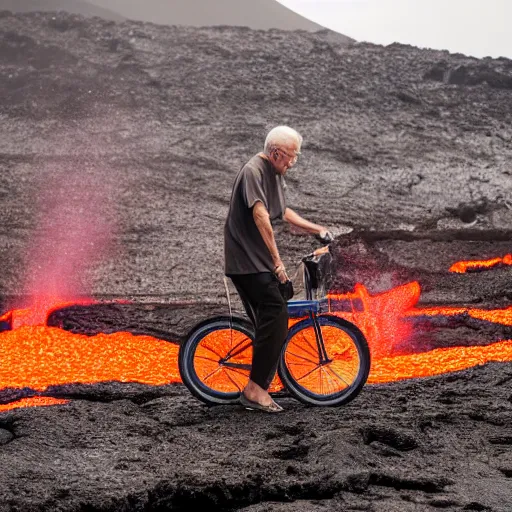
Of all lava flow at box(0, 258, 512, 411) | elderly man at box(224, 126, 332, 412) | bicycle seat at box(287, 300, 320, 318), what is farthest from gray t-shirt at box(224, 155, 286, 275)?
lava flow at box(0, 258, 512, 411)

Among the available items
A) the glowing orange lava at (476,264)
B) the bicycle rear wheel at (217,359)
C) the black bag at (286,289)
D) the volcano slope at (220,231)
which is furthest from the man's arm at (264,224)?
the glowing orange lava at (476,264)

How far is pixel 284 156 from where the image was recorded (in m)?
4.26

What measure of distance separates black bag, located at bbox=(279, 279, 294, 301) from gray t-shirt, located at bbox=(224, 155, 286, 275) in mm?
119

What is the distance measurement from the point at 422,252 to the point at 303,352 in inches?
169

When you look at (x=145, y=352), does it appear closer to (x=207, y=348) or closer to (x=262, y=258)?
(x=207, y=348)

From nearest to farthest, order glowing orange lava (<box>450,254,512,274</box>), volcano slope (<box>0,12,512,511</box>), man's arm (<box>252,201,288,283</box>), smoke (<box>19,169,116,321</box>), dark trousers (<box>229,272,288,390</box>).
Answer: volcano slope (<box>0,12,512,511</box>) < man's arm (<box>252,201,288,283</box>) < dark trousers (<box>229,272,288,390</box>) < smoke (<box>19,169,116,321</box>) < glowing orange lava (<box>450,254,512,274</box>)

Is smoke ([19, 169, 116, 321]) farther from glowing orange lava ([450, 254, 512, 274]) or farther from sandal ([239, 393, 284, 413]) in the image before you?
→ glowing orange lava ([450, 254, 512, 274])

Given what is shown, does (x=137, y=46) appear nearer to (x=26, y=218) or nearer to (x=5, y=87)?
(x=5, y=87)

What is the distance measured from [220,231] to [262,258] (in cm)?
449

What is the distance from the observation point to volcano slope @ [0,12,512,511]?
3355 mm

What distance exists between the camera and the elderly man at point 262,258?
A: 13.8 ft

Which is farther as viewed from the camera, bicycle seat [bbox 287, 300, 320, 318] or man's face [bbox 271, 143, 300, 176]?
bicycle seat [bbox 287, 300, 320, 318]

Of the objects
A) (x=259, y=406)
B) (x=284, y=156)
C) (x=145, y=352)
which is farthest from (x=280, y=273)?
(x=145, y=352)

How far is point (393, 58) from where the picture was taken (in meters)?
11.7
